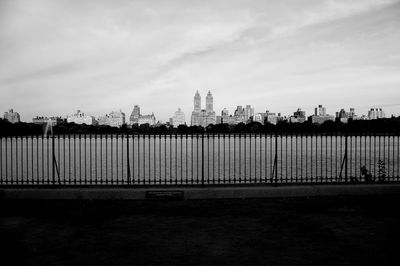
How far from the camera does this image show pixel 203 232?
27.9 ft

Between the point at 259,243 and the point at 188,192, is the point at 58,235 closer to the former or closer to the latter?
the point at 259,243

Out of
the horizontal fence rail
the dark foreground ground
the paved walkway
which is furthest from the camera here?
the horizontal fence rail

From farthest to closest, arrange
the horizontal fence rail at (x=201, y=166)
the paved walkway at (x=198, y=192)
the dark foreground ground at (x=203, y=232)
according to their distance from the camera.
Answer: the horizontal fence rail at (x=201, y=166) < the paved walkway at (x=198, y=192) < the dark foreground ground at (x=203, y=232)

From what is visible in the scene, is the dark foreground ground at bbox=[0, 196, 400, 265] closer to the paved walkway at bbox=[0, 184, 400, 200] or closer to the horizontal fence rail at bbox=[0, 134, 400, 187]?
the paved walkway at bbox=[0, 184, 400, 200]

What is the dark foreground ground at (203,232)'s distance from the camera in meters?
6.84

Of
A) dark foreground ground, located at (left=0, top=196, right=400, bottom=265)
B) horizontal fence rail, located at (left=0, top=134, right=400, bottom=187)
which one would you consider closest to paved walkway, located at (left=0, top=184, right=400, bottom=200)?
dark foreground ground, located at (left=0, top=196, right=400, bottom=265)

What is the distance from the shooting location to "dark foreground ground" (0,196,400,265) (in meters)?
A: 6.84

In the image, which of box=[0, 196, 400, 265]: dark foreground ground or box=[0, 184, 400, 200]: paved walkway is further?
box=[0, 184, 400, 200]: paved walkway

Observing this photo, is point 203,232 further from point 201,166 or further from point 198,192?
point 201,166

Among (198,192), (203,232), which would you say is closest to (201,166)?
(198,192)

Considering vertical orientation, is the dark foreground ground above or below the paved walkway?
below

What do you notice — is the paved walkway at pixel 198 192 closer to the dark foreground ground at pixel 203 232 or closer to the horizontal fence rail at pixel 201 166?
the dark foreground ground at pixel 203 232

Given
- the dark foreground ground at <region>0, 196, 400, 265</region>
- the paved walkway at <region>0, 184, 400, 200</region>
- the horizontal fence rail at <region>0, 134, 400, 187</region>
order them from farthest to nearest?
1. the horizontal fence rail at <region>0, 134, 400, 187</region>
2. the paved walkway at <region>0, 184, 400, 200</region>
3. the dark foreground ground at <region>0, 196, 400, 265</region>

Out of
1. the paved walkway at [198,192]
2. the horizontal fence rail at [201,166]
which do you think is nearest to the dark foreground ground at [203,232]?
the paved walkway at [198,192]
